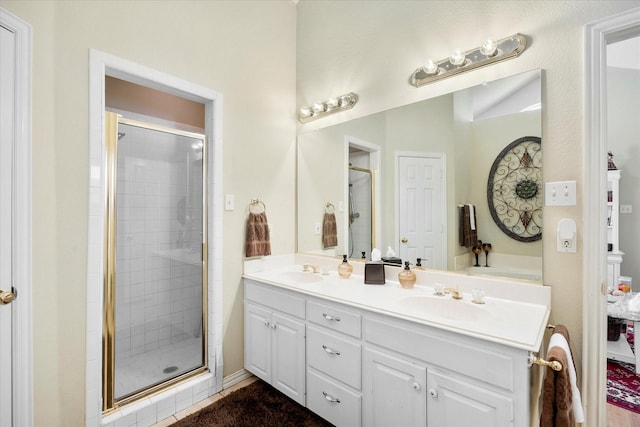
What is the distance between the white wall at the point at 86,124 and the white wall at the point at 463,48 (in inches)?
15.7

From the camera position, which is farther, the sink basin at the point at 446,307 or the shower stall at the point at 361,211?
the shower stall at the point at 361,211

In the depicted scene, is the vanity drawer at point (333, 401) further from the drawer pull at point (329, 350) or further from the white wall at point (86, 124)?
the white wall at point (86, 124)

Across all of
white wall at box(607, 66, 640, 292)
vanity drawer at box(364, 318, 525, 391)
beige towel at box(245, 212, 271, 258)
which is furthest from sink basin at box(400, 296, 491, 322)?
white wall at box(607, 66, 640, 292)

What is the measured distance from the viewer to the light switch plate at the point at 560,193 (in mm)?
1414

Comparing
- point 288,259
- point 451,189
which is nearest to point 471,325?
point 451,189

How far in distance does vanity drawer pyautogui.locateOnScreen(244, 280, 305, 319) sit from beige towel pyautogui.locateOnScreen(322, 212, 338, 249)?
2.07ft

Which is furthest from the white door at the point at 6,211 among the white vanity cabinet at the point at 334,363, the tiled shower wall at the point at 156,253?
the white vanity cabinet at the point at 334,363

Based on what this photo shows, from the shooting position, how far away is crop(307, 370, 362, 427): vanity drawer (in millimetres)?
1562

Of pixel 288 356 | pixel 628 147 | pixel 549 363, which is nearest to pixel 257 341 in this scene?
pixel 288 356

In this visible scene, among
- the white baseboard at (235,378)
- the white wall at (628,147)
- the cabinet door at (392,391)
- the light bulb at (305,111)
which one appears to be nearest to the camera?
the cabinet door at (392,391)

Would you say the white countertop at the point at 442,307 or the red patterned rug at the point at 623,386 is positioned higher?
the white countertop at the point at 442,307

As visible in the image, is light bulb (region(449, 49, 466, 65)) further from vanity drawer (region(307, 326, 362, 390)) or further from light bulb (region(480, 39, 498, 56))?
vanity drawer (region(307, 326, 362, 390))

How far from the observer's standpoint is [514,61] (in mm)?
1585

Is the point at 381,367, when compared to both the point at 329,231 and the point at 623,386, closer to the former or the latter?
the point at 329,231
